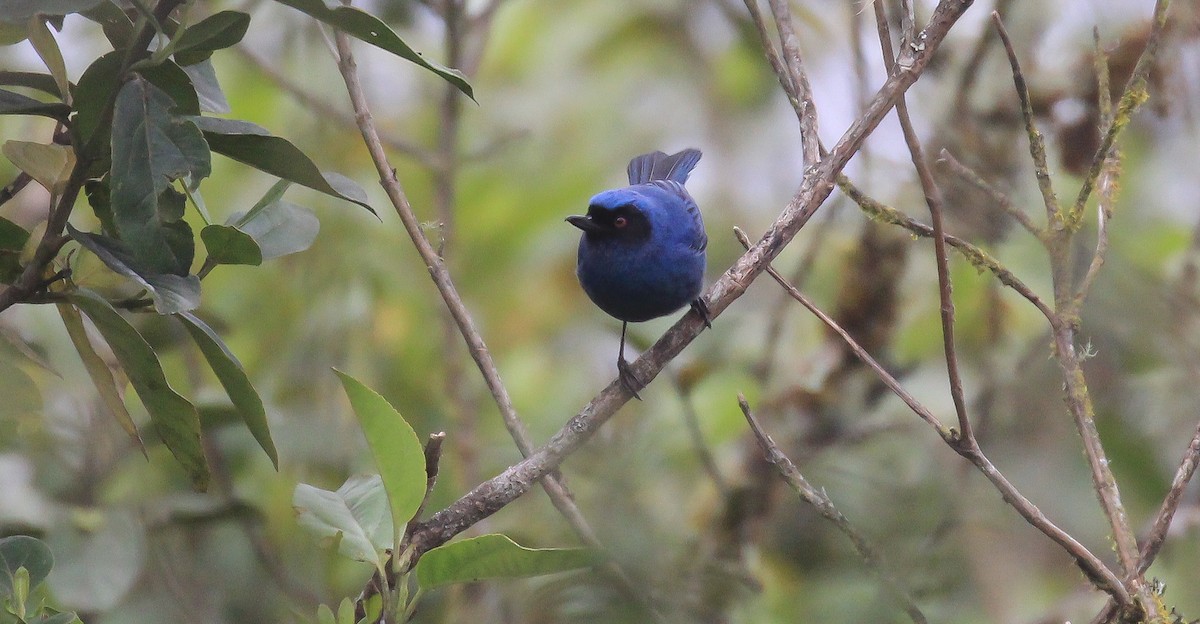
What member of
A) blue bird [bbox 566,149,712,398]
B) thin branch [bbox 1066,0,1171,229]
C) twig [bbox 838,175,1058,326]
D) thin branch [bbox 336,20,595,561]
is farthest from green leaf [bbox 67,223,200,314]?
blue bird [bbox 566,149,712,398]

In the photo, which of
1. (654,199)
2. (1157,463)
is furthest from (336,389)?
(1157,463)

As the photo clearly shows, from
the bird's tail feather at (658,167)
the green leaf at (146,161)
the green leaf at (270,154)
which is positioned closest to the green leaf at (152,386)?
the green leaf at (146,161)

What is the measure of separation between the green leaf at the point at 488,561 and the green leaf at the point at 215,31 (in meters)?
0.86

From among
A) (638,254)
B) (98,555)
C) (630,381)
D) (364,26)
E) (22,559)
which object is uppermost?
(638,254)

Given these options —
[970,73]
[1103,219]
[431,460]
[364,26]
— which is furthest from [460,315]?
[970,73]

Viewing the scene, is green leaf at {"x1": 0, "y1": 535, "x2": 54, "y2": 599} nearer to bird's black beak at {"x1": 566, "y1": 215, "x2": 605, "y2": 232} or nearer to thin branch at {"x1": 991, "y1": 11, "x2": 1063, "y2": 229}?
thin branch at {"x1": 991, "y1": 11, "x2": 1063, "y2": 229}

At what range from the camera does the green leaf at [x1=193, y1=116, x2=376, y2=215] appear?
1.86m

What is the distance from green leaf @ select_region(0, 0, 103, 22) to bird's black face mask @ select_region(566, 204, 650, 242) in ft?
7.88

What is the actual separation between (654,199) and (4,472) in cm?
231

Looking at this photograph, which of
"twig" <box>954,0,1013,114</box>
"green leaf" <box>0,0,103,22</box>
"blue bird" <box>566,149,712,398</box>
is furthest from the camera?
"twig" <box>954,0,1013,114</box>

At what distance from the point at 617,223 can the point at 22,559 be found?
2545 millimetres

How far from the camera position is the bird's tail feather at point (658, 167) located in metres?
4.80

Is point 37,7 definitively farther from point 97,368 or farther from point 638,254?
point 638,254

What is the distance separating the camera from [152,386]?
6.38 ft
